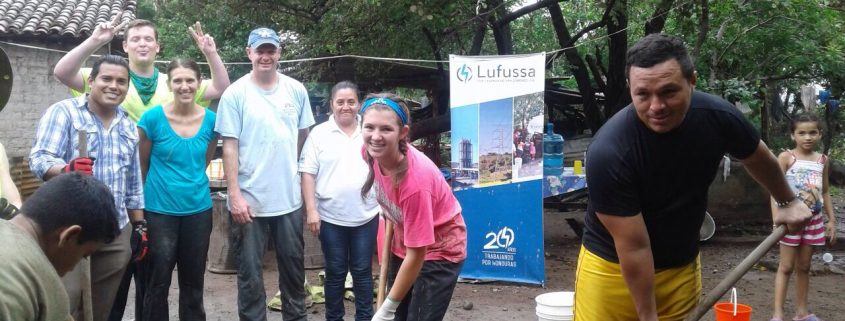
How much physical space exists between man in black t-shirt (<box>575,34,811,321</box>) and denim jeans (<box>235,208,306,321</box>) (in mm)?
2101

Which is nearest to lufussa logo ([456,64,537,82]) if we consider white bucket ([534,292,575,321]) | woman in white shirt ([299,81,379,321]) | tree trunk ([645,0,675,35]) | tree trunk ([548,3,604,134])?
woman in white shirt ([299,81,379,321])

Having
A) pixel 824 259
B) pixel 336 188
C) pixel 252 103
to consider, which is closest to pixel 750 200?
pixel 824 259

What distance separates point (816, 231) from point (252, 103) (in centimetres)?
376

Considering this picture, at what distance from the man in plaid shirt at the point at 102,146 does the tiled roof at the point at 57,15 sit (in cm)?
913

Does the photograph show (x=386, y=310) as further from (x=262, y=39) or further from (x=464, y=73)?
(x=464, y=73)

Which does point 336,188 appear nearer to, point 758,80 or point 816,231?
point 816,231

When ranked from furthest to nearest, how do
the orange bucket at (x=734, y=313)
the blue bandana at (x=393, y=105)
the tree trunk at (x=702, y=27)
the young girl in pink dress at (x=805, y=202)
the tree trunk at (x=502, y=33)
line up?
1. the tree trunk at (x=502, y=33)
2. the tree trunk at (x=702, y=27)
3. the young girl in pink dress at (x=805, y=202)
4. the orange bucket at (x=734, y=313)
5. the blue bandana at (x=393, y=105)

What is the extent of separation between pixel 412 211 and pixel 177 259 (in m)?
1.79

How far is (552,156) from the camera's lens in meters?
7.35

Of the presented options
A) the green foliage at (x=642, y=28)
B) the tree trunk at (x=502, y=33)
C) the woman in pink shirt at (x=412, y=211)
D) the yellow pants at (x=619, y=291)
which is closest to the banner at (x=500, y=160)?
the green foliage at (x=642, y=28)

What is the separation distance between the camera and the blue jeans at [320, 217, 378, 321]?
462 cm

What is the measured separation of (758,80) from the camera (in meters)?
8.66

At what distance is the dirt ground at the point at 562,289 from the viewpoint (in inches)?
225

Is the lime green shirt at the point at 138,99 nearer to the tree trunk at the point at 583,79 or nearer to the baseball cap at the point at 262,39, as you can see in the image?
the baseball cap at the point at 262,39
